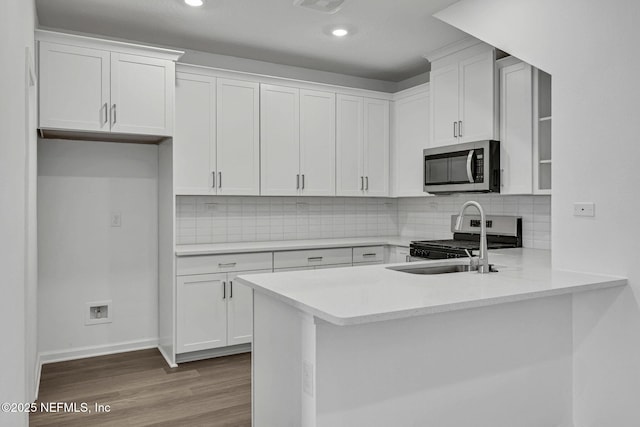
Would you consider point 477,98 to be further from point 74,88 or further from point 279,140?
point 74,88

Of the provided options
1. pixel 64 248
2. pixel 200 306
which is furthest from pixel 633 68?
pixel 64 248

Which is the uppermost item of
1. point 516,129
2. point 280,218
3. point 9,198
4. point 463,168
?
point 516,129

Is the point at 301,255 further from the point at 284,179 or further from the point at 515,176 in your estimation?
the point at 515,176

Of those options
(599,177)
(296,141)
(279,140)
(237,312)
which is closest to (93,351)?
(237,312)

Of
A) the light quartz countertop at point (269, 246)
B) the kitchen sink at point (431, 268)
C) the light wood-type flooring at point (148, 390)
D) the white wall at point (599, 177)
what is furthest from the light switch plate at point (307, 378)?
the light quartz countertop at point (269, 246)

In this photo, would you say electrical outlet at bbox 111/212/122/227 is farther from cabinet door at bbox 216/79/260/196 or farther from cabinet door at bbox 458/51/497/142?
cabinet door at bbox 458/51/497/142

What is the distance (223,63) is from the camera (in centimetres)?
446

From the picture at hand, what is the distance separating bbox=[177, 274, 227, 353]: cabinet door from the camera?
371 cm

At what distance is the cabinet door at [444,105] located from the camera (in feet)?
13.2

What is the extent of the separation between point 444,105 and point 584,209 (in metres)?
1.94

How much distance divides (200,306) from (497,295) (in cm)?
253

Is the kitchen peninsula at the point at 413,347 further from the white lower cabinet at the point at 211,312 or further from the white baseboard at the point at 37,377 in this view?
the white baseboard at the point at 37,377

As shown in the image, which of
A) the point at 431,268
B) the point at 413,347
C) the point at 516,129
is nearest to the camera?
the point at 413,347

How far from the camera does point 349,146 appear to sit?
471cm
